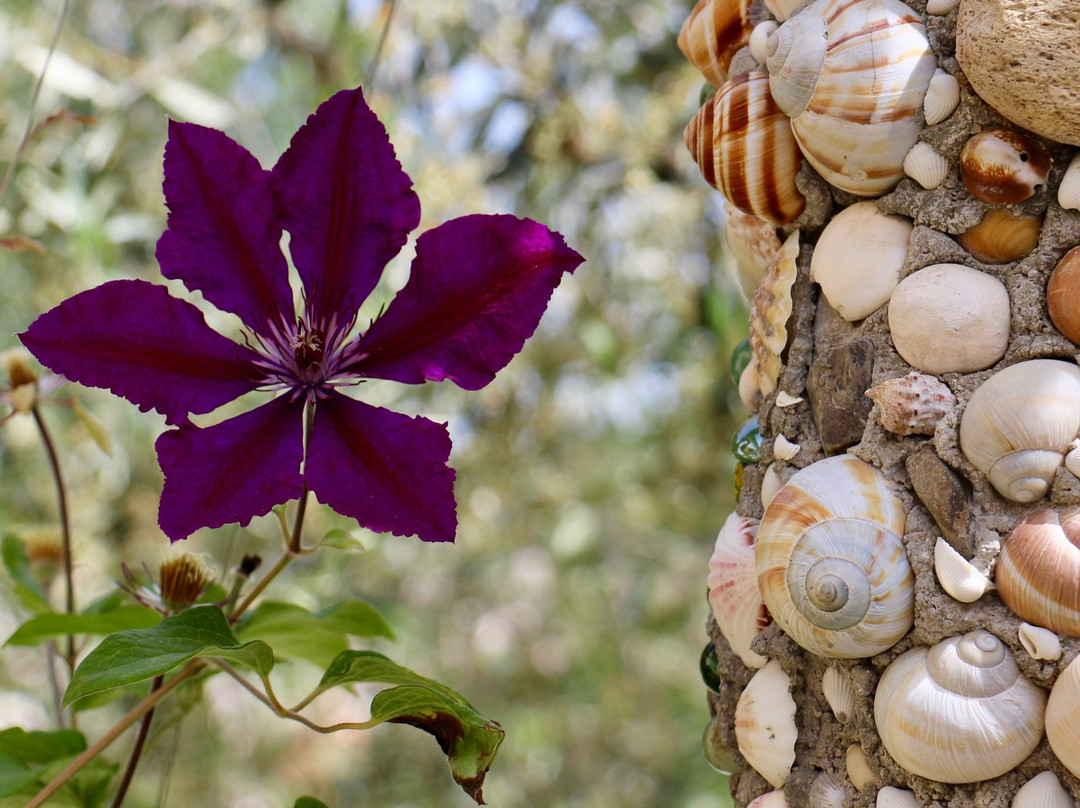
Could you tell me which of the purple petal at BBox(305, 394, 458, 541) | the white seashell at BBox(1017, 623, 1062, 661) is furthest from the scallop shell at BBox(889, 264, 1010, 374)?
the purple petal at BBox(305, 394, 458, 541)

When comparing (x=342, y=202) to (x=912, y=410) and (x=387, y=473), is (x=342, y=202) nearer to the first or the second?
(x=387, y=473)

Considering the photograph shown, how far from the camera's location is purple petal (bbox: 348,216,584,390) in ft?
1.55

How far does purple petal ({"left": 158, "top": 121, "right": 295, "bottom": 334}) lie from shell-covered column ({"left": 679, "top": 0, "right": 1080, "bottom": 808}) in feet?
0.78

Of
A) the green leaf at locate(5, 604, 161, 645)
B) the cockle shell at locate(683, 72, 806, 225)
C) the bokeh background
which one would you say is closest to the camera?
the cockle shell at locate(683, 72, 806, 225)

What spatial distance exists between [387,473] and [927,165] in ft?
0.95

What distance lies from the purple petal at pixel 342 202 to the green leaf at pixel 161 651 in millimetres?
169

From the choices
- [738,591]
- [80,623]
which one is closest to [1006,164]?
[738,591]

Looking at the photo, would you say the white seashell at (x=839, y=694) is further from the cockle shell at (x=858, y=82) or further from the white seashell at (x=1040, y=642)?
the cockle shell at (x=858, y=82)

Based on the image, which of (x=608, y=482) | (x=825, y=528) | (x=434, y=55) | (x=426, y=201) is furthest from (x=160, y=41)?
(x=825, y=528)

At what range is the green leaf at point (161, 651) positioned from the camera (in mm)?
426

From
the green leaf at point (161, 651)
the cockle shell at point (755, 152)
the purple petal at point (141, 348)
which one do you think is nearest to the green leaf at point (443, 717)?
the green leaf at point (161, 651)

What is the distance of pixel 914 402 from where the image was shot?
1.39ft

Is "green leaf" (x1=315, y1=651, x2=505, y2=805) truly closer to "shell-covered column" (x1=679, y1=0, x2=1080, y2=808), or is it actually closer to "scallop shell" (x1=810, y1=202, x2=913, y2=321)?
"shell-covered column" (x1=679, y1=0, x2=1080, y2=808)

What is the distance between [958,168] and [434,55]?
1684 millimetres
